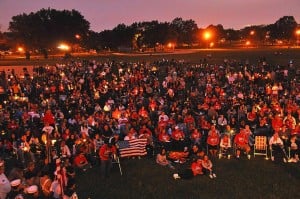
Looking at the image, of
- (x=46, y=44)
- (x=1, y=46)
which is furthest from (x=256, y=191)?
(x=1, y=46)

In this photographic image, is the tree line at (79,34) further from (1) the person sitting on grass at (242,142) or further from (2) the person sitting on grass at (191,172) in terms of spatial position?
(2) the person sitting on grass at (191,172)

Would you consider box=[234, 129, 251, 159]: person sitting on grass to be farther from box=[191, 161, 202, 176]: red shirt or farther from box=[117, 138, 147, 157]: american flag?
box=[117, 138, 147, 157]: american flag

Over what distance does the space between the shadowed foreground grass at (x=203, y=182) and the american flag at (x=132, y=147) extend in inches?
22.6

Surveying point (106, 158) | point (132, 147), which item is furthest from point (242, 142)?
point (106, 158)

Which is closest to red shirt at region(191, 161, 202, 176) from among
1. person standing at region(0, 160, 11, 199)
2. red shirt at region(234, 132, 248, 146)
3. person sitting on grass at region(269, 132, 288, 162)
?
red shirt at region(234, 132, 248, 146)

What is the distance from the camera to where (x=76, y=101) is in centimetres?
2486

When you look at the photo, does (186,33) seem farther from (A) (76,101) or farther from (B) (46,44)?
(A) (76,101)

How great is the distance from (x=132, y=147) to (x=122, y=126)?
3674 mm

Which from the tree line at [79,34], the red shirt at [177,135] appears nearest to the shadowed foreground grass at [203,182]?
the red shirt at [177,135]

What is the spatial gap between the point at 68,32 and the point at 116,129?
84.4 metres

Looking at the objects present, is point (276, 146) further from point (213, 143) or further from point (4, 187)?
point (4, 187)

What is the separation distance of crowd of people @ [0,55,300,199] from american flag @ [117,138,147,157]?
433 mm

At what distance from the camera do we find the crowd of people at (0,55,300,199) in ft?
46.6

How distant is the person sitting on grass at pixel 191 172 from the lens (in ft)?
46.5
